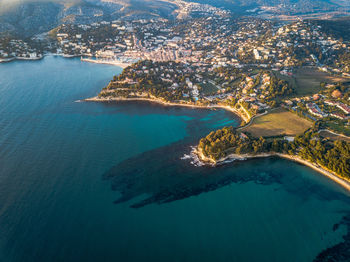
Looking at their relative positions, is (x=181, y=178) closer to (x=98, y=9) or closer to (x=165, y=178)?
(x=165, y=178)

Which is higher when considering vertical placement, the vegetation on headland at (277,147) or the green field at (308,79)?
the green field at (308,79)

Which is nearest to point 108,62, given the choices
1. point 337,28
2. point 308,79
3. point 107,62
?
point 107,62

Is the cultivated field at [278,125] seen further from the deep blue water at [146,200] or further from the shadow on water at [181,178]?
the deep blue water at [146,200]

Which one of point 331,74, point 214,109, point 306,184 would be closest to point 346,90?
point 331,74

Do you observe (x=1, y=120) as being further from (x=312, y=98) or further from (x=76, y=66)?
(x=312, y=98)

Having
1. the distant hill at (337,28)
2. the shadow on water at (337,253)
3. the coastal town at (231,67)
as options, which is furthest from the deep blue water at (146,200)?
the distant hill at (337,28)

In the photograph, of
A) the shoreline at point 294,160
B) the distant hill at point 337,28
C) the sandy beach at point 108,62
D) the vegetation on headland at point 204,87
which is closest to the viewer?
the shoreline at point 294,160
